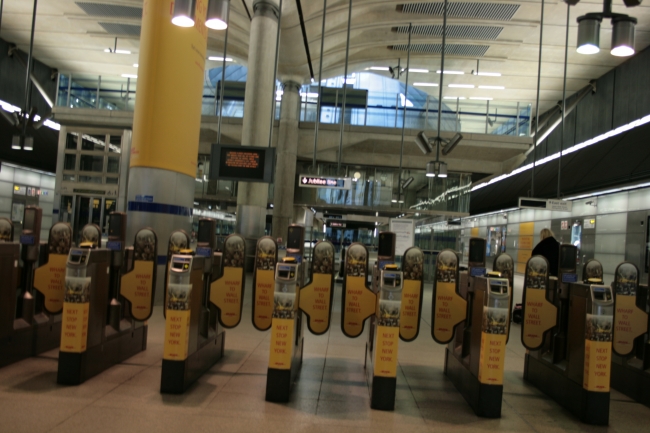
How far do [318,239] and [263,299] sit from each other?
18.5 ft

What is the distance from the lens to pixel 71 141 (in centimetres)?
1243

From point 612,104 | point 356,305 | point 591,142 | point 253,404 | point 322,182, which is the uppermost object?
point 612,104

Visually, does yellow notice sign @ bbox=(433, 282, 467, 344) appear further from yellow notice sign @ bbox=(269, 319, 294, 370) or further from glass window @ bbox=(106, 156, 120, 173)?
glass window @ bbox=(106, 156, 120, 173)

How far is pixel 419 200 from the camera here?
22.0 m

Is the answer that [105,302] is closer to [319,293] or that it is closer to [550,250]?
[319,293]

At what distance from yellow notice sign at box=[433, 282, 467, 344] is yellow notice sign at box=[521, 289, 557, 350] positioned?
69 centimetres

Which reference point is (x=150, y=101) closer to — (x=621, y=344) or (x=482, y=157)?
(x=621, y=344)

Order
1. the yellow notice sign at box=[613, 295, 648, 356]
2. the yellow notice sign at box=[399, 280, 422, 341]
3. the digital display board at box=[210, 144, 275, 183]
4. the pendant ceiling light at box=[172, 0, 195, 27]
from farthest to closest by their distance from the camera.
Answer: the digital display board at box=[210, 144, 275, 183]
the yellow notice sign at box=[399, 280, 422, 341]
the yellow notice sign at box=[613, 295, 648, 356]
the pendant ceiling light at box=[172, 0, 195, 27]

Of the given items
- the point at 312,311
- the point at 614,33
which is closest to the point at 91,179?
the point at 312,311

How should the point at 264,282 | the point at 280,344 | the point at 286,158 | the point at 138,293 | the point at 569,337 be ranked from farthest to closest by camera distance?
the point at 286,158, the point at 264,282, the point at 138,293, the point at 569,337, the point at 280,344

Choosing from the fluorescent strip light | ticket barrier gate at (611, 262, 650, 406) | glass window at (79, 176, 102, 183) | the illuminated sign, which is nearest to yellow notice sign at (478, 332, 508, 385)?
ticket barrier gate at (611, 262, 650, 406)

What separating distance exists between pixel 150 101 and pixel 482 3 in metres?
9.84

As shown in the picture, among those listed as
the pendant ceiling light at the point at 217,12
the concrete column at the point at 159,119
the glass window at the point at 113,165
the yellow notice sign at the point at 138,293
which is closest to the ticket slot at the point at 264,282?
the yellow notice sign at the point at 138,293

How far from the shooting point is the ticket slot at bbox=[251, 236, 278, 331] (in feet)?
19.2
